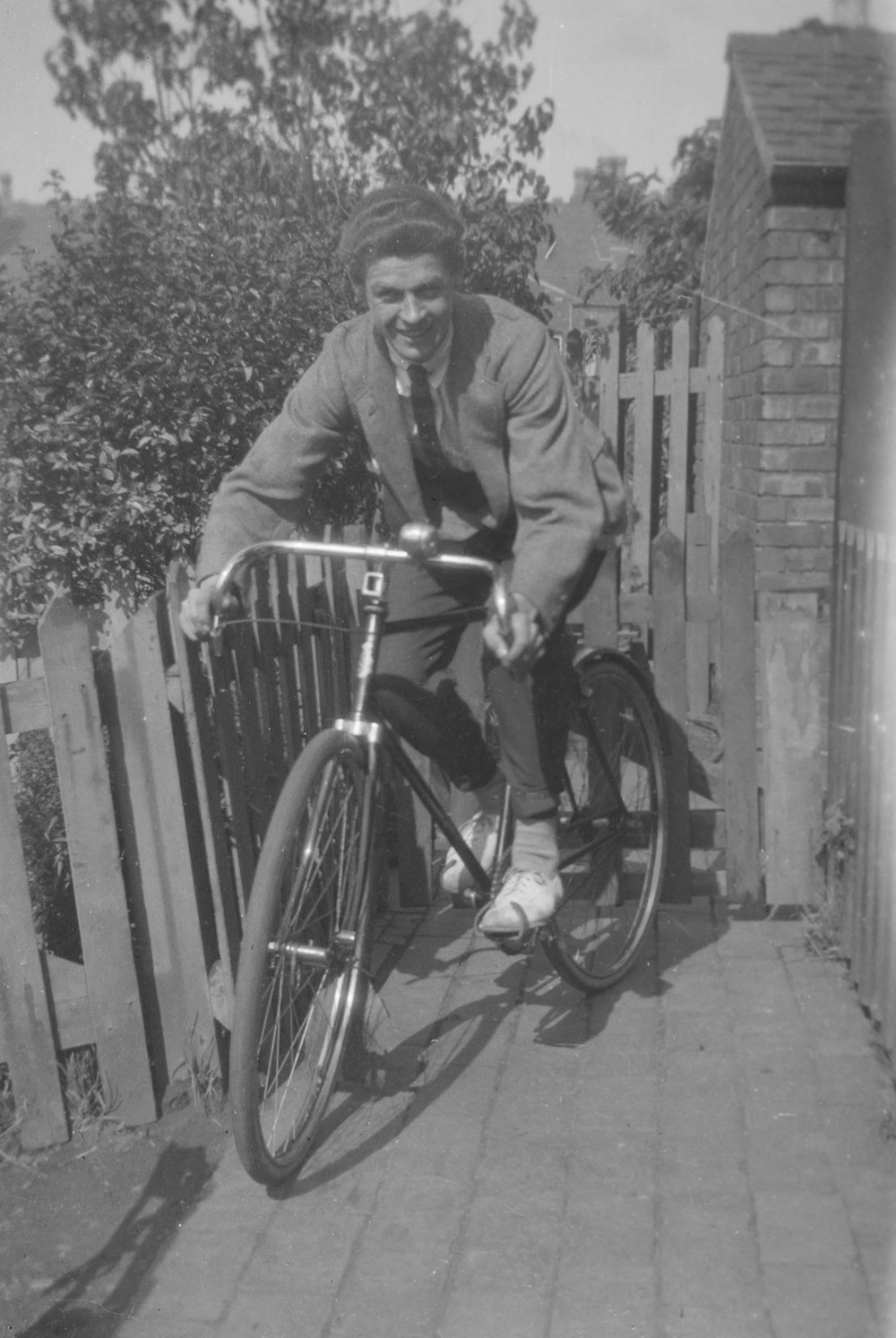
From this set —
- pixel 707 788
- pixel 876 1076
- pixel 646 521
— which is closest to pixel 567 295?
pixel 646 521

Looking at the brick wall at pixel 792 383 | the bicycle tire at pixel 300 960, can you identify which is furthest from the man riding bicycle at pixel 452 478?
the brick wall at pixel 792 383

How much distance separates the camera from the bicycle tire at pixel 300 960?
259 cm

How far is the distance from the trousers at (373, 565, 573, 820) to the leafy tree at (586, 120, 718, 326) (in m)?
6.29

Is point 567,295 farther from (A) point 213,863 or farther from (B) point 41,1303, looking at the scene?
(B) point 41,1303

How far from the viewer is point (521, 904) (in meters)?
3.17

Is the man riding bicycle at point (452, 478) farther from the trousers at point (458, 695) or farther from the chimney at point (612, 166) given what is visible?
the chimney at point (612, 166)

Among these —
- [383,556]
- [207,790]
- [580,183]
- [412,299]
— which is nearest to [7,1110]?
[207,790]

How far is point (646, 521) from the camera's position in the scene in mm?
7246

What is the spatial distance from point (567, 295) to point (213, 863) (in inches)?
263

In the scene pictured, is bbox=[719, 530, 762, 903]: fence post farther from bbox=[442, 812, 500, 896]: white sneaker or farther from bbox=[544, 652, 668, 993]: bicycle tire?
bbox=[442, 812, 500, 896]: white sneaker

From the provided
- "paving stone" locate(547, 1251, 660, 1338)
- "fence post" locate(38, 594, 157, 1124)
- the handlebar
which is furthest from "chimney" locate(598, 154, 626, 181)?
"paving stone" locate(547, 1251, 660, 1338)

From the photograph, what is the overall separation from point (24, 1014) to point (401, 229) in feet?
6.55

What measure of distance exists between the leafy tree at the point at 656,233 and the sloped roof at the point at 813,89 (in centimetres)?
267

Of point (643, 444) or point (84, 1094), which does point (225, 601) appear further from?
point (643, 444)
